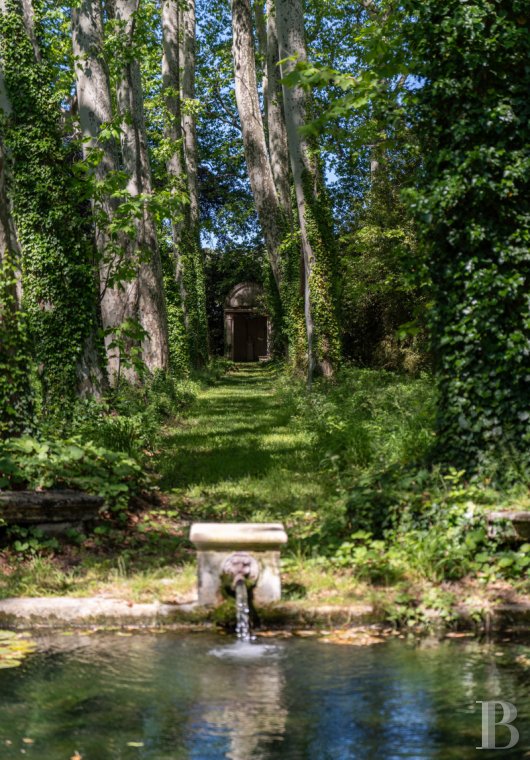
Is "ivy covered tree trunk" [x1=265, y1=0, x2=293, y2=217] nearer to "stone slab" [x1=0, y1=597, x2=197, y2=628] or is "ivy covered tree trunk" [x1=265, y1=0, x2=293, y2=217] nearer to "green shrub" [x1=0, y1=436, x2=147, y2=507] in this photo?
"green shrub" [x1=0, y1=436, x2=147, y2=507]

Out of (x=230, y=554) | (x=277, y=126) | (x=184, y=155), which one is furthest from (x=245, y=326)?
(x=230, y=554)

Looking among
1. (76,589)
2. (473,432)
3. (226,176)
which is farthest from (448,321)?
(226,176)

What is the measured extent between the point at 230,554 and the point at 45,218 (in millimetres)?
6960

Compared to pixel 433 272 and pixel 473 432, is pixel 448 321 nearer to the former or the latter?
pixel 433 272

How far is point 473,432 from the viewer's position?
263 inches

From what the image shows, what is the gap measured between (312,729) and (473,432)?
3.41m

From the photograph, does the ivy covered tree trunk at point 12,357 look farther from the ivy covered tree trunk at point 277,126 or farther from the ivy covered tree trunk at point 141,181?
the ivy covered tree trunk at point 277,126

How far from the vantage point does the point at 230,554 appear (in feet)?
18.7

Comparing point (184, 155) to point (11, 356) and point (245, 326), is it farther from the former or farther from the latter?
point (11, 356)

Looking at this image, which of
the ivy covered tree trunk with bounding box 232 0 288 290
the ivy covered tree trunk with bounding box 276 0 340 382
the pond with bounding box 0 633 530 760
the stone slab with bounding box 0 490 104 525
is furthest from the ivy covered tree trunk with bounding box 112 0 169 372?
the pond with bounding box 0 633 530 760

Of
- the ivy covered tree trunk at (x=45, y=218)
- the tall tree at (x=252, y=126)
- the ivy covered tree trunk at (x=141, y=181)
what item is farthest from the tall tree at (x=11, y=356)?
the tall tree at (x=252, y=126)

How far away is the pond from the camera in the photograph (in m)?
3.73

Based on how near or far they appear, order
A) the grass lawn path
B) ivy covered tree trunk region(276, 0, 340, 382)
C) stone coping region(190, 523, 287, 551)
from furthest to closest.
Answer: ivy covered tree trunk region(276, 0, 340, 382) → the grass lawn path → stone coping region(190, 523, 287, 551)

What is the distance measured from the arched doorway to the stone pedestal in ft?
129
